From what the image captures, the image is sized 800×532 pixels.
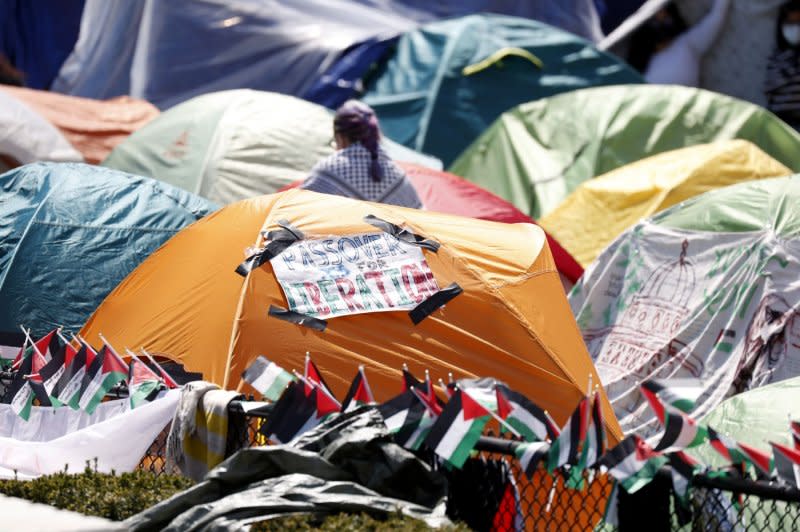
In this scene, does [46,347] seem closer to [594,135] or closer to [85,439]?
[85,439]

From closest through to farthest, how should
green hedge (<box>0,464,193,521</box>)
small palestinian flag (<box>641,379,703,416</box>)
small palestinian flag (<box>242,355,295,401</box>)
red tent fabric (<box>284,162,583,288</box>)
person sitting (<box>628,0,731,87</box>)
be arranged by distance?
1. small palestinian flag (<box>641,379,703,416</box>)
2. green hedge (<box>0,464,193,521</box>)
3. small palestinian flag (<box>242,355,295,401</box>)
4. red tent fabric (<box>284,162,583,288</box>)
5. person sitting (<box>628,0,731,87</box>)

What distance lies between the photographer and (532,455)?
3.40 m

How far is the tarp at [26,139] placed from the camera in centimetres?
930

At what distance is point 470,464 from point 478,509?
0.13 meters

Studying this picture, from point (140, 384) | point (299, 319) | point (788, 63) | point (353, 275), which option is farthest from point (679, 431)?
point (788, 63)

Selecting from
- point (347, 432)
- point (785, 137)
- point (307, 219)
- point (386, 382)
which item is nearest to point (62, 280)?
point (307, 219)

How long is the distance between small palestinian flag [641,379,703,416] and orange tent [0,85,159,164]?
798 cm

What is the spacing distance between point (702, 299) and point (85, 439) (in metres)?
3.60

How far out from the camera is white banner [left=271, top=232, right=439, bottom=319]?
17.1ft

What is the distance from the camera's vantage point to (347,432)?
354cm

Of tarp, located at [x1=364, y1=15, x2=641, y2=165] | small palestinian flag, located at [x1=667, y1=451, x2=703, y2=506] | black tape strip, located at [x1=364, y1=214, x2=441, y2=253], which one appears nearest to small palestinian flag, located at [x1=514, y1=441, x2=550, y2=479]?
small palestinian flag, located at [x1=667, y1=451, x2=703, y2=506]

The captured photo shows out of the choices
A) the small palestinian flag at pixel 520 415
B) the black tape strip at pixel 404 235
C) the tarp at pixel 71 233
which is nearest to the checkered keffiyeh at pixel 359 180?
the tarp at pixel 71 233

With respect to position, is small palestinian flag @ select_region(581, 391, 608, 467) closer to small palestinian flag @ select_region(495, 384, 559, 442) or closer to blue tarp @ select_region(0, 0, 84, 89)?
small palestinian flag @ select_region(495, 384, 559, 442)

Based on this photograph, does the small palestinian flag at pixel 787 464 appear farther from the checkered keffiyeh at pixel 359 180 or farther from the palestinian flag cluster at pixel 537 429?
the checkered keffiyeh at pixel 359 180
